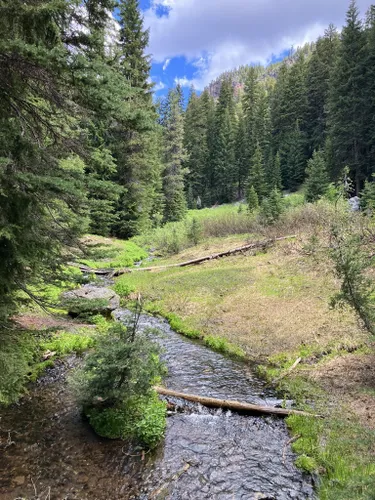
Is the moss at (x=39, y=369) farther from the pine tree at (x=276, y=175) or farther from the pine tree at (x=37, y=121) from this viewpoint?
the pine tree at (x=276, y=175)

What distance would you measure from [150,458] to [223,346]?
16.7ft

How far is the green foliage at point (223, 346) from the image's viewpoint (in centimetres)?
1016

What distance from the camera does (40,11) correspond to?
5305 millimetres

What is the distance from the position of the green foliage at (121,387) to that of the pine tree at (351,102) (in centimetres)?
3337

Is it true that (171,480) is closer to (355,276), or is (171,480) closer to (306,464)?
(306,464)

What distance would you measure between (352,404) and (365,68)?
37.5 meters

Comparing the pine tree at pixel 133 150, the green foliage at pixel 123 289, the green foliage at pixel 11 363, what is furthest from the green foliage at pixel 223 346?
the pine tree at pixel 133 150

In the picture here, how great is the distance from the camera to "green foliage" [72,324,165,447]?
6.33 meters

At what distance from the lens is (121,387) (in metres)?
6.54

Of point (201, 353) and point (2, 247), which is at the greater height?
point (2, 247)

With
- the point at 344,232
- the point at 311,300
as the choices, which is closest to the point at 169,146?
the point at 311,300

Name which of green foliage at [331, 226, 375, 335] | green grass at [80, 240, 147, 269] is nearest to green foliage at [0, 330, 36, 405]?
green foliage at [331, 226, 375, 335]

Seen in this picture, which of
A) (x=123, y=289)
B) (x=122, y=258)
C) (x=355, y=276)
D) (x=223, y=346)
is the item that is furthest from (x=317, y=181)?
(x=355, y=276)

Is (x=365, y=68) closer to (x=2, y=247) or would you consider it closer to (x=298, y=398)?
(x=298, y=398)
